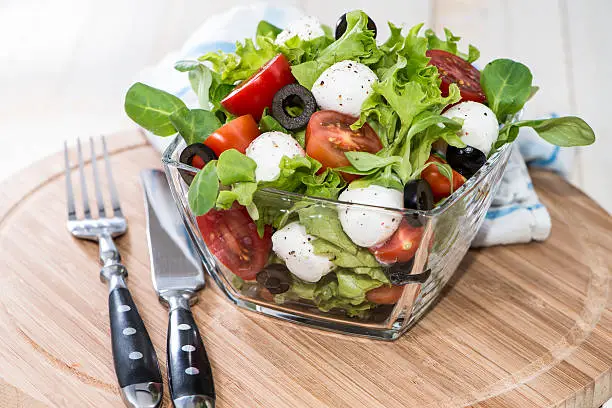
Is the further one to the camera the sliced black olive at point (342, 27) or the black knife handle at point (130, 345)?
the sliced black olive at point (342, 27)

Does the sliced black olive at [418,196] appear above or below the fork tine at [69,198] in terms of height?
above

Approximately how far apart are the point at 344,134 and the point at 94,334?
0.44 metres

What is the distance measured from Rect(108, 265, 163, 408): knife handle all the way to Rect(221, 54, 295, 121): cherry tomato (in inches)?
12.1

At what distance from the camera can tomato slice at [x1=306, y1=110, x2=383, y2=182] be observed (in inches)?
41.3

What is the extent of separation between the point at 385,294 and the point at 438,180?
0.16 meters

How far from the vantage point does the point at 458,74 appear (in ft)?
3.94

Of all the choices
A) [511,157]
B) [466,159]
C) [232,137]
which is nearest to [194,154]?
[232,137]

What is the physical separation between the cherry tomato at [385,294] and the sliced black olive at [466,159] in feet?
0.59

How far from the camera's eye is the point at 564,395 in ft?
3.44

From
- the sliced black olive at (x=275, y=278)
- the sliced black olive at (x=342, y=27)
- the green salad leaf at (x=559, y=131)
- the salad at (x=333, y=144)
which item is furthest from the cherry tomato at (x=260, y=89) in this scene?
the green salad leaf at (x=559, y=131)

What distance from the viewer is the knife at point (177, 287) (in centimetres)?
98

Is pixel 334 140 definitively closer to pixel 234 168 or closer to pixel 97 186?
pixel 234 168

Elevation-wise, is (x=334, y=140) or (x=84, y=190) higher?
(x=334, y=140)

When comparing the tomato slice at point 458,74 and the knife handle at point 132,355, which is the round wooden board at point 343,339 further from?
the tomato slice at point 458,74
